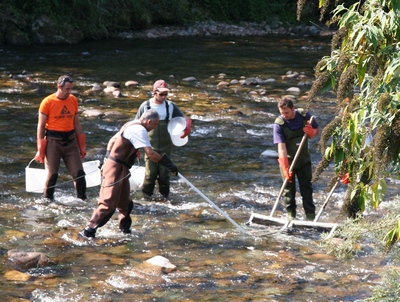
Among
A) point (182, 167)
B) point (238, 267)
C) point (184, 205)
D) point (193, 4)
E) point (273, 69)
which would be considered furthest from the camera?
point (193, 4)

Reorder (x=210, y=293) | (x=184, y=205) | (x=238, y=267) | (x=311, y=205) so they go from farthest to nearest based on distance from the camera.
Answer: (x=184, y=205) → (x=311, y=205) → (x=238, y=267) → (x=210, y=293)

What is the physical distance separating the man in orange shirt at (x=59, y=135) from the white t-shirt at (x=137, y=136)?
165 cm

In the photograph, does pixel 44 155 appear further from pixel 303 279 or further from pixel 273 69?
pixel 273 69

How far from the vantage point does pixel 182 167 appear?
12.3m

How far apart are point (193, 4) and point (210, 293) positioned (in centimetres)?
2873

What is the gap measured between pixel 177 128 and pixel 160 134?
284 millimetres

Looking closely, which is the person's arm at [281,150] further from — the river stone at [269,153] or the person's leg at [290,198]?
the river stone at [269,153]

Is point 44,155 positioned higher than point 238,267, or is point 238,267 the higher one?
point 44,155

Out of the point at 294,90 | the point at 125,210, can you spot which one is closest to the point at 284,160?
the point at 125,210

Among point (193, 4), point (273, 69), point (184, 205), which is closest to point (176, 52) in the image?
point (273, 69)

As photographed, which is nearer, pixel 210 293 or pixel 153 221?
pixel 210 293

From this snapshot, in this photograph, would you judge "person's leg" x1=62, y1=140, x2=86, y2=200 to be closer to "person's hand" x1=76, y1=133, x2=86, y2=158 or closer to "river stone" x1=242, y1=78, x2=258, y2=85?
"person's hand" x1=76, y1=133, x2=86, y2=158

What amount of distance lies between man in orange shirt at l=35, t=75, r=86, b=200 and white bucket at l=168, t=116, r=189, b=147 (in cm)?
A: 121

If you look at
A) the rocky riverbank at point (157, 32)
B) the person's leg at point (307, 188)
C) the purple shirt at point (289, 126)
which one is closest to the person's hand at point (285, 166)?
the purple shirt at point (289, 126)
